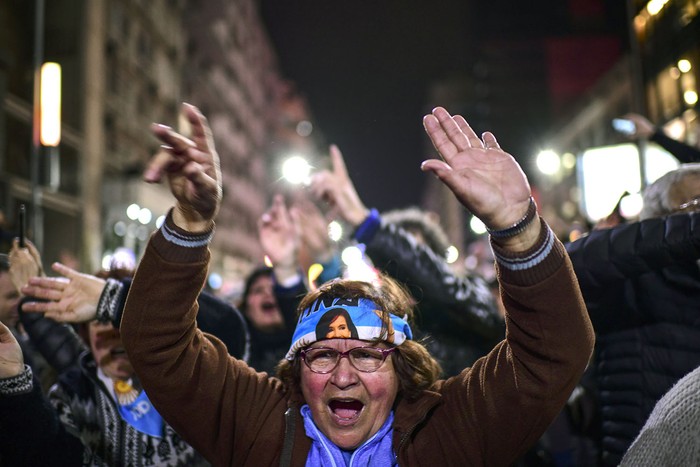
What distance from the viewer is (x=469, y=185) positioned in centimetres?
216

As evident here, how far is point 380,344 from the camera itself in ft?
8.67

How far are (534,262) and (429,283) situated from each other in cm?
159

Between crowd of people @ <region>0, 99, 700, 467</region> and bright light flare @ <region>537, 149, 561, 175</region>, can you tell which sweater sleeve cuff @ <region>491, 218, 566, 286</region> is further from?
bright light flare @ <region>537, 149, 561, 175</region>

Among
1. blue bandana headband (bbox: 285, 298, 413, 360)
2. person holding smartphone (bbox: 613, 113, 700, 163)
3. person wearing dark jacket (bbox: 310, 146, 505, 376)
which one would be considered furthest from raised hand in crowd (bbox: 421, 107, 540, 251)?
person holding smartphone (bbox: 613, 113, 700, 163)

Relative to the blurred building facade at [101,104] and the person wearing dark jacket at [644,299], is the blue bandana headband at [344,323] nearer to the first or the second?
the person wearing dark jacket at [644,299]

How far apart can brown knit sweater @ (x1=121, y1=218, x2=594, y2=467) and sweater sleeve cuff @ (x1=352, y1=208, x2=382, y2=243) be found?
122cm

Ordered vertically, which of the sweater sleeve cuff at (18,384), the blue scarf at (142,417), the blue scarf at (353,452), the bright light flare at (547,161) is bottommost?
the blue scarf at (142,417)

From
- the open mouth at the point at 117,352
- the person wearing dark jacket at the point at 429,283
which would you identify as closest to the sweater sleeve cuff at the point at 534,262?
the person wearing dark jacket at the point at 429,283

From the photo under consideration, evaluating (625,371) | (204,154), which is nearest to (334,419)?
(204,154)

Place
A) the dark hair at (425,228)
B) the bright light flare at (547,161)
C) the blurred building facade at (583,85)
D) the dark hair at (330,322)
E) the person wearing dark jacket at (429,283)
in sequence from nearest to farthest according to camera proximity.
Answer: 1. the dark hair at (330,322)
2. the person wearing dark jacket at (429,283)
3. the dark hair at (425,228)
4. the blurred building facade at (583,85)
5. the bright light flare at (547,161)

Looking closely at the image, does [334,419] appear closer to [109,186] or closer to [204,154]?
[204,154]

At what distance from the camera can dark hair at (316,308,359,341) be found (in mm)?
2607

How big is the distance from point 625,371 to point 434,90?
160 meters

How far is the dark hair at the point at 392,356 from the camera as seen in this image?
2.70m
